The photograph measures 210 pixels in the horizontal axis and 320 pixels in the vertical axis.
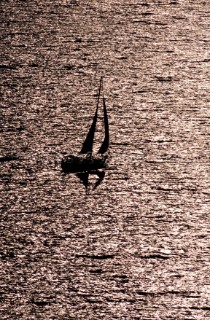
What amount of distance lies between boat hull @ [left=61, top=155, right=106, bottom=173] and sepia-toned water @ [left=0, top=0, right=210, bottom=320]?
22 mm

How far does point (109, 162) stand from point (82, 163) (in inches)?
2.4

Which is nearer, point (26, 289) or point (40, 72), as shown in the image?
point (26, 289)

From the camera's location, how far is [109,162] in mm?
2033

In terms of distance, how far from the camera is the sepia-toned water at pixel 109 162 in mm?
1590

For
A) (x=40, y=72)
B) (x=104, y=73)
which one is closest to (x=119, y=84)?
(x=104, y=73)

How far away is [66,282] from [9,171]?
47cm

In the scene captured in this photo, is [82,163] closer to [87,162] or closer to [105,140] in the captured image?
[87,162]

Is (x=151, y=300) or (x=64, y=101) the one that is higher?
(x=64, y=101)

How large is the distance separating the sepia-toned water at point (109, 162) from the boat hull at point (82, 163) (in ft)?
0.07

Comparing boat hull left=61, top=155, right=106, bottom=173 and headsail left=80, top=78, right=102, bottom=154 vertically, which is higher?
headsail left=80, top=78, right=102, bottom=154

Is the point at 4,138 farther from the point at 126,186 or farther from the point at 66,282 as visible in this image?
the point at 66,282

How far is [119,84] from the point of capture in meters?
2.40

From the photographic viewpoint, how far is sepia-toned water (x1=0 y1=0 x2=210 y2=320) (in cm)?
159

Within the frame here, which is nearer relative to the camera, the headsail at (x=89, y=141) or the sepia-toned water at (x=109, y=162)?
the sepia-toned water at (x=109, y=162)
